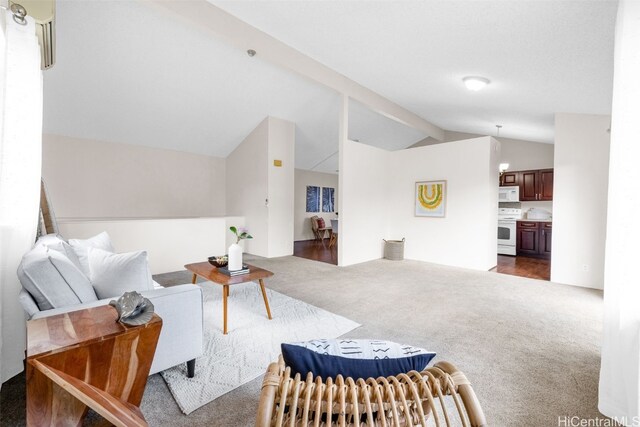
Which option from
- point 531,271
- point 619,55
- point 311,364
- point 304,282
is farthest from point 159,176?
point 531,271

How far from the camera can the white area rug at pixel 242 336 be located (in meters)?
1.80

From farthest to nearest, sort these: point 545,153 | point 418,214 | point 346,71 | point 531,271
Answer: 1. point 545,153
2. point 418,214
3. point 531,271
4. point 346,71

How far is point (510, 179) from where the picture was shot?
711 cm

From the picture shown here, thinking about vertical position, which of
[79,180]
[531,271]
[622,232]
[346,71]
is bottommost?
[531,271]

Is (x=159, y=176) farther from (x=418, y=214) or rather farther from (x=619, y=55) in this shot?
(x=619, y=55)

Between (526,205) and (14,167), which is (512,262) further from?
(14,167)

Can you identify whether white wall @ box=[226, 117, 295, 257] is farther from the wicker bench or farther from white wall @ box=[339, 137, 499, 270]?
the wicker bench

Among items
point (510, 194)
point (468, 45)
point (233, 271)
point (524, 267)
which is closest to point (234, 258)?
point (233, 271)

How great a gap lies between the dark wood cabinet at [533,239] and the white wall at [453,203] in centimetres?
165

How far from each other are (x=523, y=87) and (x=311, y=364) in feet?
14.6

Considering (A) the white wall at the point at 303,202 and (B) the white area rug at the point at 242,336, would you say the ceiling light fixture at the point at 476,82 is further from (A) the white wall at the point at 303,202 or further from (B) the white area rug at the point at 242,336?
(A) the white wall at the point at 303,202

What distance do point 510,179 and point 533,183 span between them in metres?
0.50

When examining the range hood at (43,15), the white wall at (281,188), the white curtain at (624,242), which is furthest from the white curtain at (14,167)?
the white wall at (281,188)

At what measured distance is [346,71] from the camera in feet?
15.4
